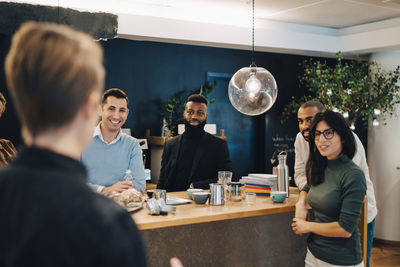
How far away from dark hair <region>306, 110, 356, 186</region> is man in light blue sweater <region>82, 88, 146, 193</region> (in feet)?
3.95

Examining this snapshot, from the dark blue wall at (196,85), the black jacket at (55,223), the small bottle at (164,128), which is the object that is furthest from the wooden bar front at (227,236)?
the dark blue wall at (196,85)

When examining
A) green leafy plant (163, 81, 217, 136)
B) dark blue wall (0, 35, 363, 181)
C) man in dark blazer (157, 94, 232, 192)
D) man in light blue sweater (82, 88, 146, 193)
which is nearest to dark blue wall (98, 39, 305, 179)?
dark blue wall (0, 35, 363, 181)

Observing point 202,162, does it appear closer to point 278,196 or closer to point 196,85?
point 278,196

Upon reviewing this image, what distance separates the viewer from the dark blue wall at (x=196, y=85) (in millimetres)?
5203

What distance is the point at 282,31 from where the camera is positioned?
18.0 feet

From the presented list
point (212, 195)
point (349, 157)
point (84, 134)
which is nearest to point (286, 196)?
point (212, 195)

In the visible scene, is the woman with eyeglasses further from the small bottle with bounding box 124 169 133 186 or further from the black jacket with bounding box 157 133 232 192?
the black jacket with bounding box 157 133 232 192

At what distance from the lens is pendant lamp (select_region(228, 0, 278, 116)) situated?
9.80 ft

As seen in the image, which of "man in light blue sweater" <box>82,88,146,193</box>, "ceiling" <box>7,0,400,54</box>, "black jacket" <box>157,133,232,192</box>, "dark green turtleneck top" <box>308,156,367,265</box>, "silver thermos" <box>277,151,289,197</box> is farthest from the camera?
"ceiling" <box>7,0,400,54</box>

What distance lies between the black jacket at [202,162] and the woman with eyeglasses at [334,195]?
137cm

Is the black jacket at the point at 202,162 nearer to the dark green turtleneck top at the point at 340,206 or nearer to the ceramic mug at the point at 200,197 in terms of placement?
the ceramic mug at the point at 200,197

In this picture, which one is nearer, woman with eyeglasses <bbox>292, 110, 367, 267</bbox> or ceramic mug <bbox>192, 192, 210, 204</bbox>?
woman with eyeglasses <bbox>292, 110, 367, 267</bbox>

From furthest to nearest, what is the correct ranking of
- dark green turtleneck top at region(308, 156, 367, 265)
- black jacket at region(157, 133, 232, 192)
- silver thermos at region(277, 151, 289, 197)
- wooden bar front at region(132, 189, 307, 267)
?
black jacket at region(157, 133, 232, 192) → silver thermos at region(277, 151, 289, 197) → wooden bar front at region(132, 189, 307, 267) → dark green turtleneck top at region(308, 156, 367, 265)

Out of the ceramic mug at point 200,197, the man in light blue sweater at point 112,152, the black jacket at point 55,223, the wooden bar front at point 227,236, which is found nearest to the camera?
the black jacket at point 55,223
